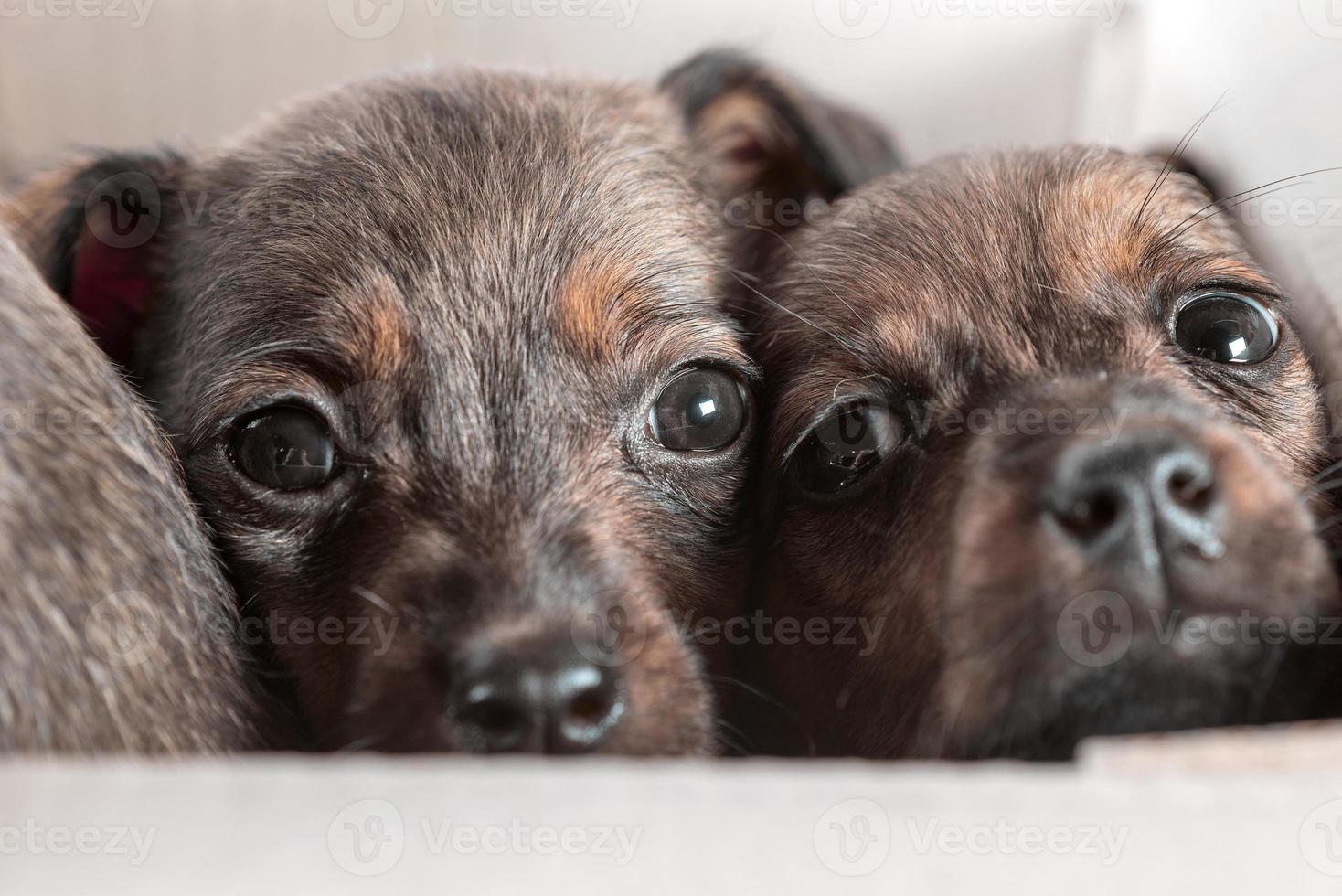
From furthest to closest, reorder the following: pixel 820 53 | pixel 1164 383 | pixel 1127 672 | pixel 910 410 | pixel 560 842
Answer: pixel 820 53 → pixel 910 410 → pixel 1164 383 → pixel 1127 672 → pixel 560 842

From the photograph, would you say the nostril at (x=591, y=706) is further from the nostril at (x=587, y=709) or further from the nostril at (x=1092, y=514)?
the nostril at (x=1092, y=514)

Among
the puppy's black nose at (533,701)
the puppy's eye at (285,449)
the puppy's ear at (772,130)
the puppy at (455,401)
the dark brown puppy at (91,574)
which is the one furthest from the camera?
the puppy's ear at (772,130)

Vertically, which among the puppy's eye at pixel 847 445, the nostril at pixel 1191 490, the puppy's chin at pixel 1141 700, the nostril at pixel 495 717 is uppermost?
the nostril at pixel 1191 490

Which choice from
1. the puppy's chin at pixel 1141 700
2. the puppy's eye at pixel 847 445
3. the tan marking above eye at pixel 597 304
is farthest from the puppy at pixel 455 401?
the puppy's chin at pixel 1141 700

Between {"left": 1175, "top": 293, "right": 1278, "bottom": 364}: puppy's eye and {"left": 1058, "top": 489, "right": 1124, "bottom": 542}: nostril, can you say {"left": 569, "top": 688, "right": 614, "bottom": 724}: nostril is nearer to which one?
{"left": 1058, "top": 489, "right": 1124, "bottom": 542}: nostril

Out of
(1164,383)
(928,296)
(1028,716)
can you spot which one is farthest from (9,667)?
(1164,383)

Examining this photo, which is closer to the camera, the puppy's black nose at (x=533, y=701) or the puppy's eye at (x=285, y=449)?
the puppy's black nose at (x=533, y=701)

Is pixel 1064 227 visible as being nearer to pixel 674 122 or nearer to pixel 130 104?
pixel 674 122
